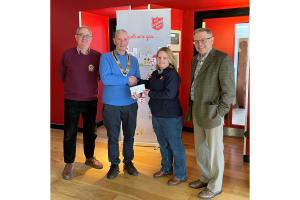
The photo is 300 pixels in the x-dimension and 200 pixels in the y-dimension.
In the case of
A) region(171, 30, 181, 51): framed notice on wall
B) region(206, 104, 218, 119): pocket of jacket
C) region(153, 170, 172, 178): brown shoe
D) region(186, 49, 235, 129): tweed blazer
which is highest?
region(171, 30, 181, 51): framed notice on wall

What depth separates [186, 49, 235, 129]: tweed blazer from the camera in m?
2.26

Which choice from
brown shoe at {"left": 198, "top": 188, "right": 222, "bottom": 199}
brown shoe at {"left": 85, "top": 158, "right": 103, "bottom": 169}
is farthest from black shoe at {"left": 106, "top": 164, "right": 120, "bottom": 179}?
brown shoe at {"left": 198, "top": 188, "right": 222, "bottom": 199}

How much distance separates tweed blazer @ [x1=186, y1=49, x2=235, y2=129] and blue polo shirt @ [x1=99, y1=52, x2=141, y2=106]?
70 cm

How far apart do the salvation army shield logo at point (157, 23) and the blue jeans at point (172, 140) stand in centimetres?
137

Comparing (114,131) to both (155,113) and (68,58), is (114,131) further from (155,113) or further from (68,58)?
(68,58)

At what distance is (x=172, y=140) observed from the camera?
9.00 feet

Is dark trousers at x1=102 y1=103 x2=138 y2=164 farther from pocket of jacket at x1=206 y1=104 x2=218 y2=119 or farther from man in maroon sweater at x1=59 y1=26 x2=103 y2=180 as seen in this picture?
pocket of jacket at x1=206 y1=104 x2=218 y2=119

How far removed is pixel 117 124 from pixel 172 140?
22.2 inches

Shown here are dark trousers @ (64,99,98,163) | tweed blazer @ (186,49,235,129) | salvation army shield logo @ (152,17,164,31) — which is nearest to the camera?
tweed blazer @ (186,49,235,129)

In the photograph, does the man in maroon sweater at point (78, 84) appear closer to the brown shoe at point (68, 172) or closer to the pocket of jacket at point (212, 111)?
the brown shoe at point (68, 172)

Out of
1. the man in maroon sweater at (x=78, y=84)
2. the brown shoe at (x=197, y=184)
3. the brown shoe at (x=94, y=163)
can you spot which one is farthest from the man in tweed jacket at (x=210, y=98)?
the brown shoe at (x=94, y=163)

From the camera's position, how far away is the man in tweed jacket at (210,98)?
2.27 m

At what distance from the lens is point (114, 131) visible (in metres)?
2.89

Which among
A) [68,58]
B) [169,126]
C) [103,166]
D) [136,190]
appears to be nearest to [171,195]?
[136,190]
